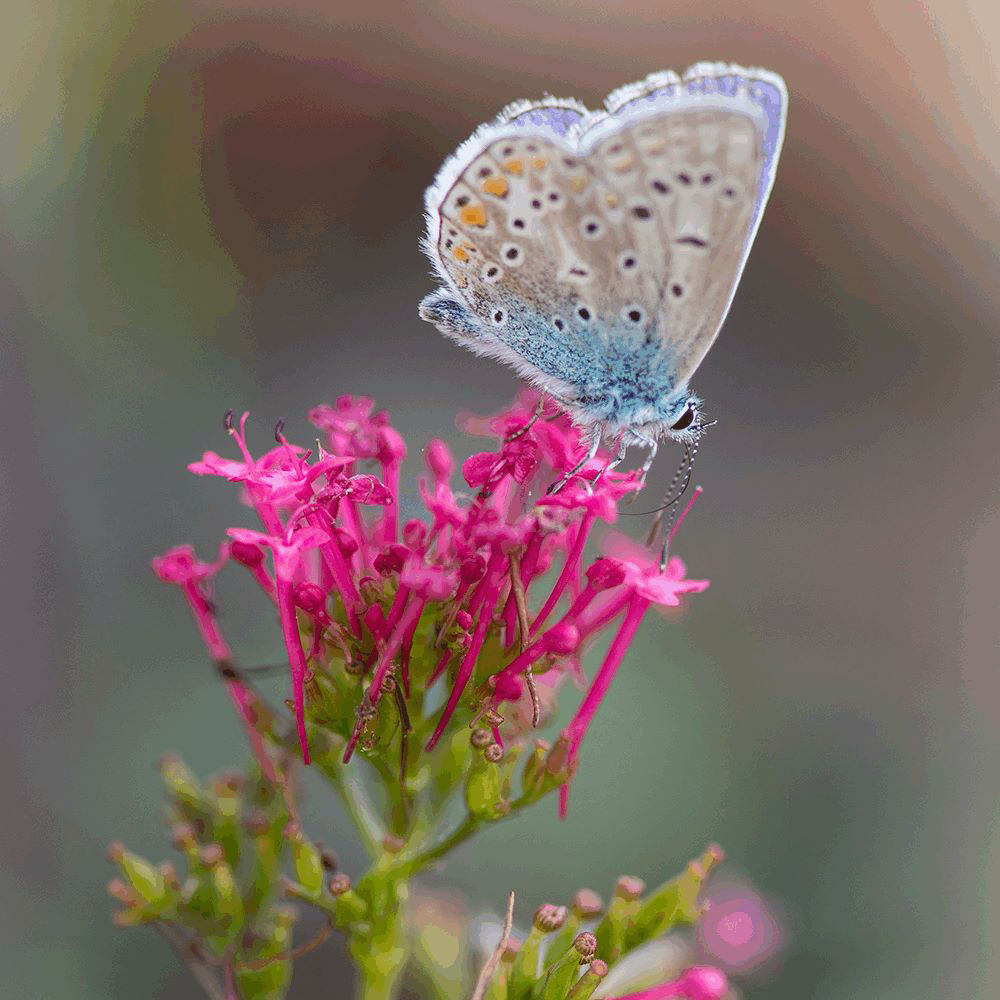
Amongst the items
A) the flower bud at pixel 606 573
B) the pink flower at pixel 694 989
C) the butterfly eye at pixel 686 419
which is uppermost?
the butterfly eye at pixel 686 419

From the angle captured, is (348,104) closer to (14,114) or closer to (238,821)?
(14,114)

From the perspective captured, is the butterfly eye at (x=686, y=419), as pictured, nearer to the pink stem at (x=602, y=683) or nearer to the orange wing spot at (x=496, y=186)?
the pink stem at (x=602, y=683)

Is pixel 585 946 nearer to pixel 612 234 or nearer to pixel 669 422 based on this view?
pixel 669 422

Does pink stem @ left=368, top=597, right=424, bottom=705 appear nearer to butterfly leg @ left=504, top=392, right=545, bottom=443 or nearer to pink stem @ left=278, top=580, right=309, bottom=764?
pink stem @ left=278, top=580, right=309, bottom=764

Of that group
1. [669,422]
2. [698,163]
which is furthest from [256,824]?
[698,163]

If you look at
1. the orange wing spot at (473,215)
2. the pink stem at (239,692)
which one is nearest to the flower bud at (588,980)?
the pink stem at (239,692)

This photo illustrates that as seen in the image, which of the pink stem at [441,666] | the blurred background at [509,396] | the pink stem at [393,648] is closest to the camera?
the pink stem at [393,648]
